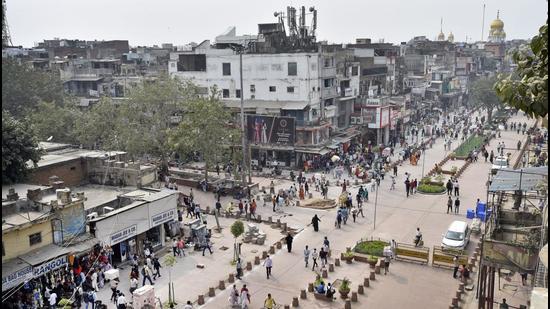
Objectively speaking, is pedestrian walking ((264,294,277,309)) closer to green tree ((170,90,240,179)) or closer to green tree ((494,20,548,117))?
green tree ((494,20,548,117))

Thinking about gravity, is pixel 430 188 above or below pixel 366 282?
above

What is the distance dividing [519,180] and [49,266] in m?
18.2

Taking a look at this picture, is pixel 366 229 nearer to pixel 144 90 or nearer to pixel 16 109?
pixel 144 90

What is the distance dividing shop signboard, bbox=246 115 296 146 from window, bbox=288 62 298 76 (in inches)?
206

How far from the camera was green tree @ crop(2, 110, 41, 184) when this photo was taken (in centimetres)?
2511

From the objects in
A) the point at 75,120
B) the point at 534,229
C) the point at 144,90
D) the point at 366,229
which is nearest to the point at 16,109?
the point at 75,120

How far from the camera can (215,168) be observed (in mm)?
44594

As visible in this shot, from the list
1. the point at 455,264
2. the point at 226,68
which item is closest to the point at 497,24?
the point at 226,68

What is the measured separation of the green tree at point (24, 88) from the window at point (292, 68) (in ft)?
74.0

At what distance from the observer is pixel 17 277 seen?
18922 millimetres

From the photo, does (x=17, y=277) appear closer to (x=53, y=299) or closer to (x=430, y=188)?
(x=53, y=299)

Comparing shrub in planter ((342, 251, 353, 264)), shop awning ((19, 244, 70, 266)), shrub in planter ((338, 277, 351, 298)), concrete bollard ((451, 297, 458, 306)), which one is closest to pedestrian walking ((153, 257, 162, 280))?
shop awning ((19, 244, 70, 266))

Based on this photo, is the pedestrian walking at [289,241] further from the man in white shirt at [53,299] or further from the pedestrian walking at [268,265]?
the man in white shirt at [53,299]

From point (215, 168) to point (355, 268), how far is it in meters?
23.5
